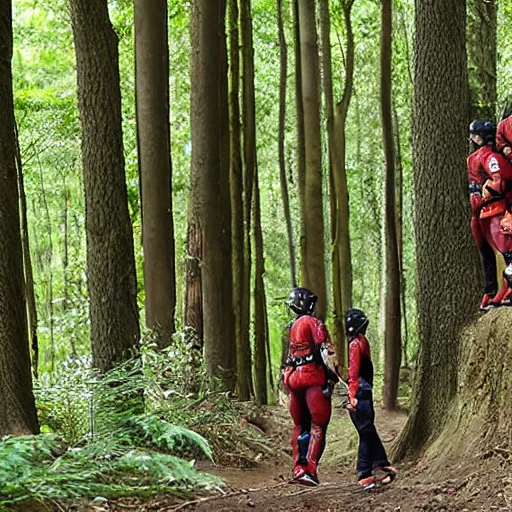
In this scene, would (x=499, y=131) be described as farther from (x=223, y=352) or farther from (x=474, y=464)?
(x=223, y=352)

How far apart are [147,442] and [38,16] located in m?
14.1

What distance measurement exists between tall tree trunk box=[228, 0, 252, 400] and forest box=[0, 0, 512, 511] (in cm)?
4

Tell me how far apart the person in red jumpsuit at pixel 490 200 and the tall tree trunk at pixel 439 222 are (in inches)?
19.7

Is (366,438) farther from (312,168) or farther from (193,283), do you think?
(312,168)

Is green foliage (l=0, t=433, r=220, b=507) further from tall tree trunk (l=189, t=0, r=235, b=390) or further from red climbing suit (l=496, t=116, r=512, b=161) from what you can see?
tall tree trunk (l=189, t=0, r=235, b=390)

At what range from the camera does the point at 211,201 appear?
12.5 m

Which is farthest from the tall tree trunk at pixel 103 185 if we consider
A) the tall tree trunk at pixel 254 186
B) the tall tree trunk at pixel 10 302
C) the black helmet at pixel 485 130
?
the tall tree trunk at pixel 254 186

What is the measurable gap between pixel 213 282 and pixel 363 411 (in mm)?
4808

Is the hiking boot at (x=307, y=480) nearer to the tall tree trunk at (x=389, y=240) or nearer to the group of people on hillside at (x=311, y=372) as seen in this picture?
the group of people on hillside at (x=311, y=372)

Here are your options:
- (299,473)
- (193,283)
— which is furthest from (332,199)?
(299,473)

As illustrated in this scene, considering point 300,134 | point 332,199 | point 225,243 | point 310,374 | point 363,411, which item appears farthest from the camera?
point 332,199

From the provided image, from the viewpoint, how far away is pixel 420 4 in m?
9.04

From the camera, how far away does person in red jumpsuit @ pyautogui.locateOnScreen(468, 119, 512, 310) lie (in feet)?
25.5

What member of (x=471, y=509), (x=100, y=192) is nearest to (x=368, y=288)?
(x=100, y=192)
